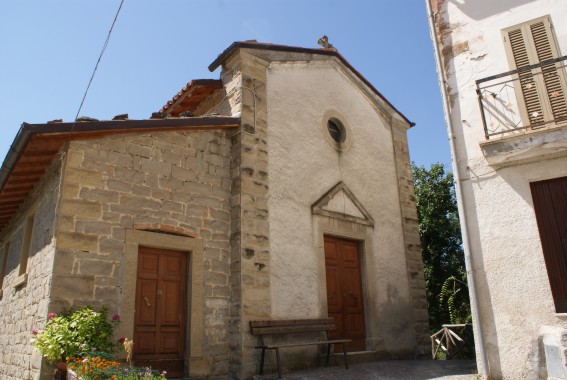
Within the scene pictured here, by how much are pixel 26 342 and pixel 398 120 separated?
8.81 m

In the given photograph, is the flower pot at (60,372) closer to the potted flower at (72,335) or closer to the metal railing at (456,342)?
the potted flower at (72,335)

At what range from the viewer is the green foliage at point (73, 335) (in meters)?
5.19

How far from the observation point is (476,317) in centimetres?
606

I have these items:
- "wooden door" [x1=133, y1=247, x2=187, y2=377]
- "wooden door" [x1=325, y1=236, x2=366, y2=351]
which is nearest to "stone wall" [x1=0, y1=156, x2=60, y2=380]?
"wooden door" [x1=133, y1=247, x2=187, y2=377]

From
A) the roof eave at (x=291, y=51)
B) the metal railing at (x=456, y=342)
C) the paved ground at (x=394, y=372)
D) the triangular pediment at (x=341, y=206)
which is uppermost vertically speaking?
the roof eave at (x=291, y=51)

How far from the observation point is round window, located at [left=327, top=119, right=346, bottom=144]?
381 inches

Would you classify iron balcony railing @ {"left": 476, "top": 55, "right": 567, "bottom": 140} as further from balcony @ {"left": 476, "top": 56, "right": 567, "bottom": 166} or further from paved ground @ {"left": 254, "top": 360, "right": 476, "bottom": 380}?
paved ground @ {"left": 254, "top": 360, "right": 476, "bottom": 380}

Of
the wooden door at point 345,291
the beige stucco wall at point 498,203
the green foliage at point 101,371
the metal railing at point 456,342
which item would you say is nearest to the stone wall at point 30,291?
the green foliage at point 101,371

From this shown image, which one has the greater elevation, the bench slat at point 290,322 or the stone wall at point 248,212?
the stone wall at point 248,212

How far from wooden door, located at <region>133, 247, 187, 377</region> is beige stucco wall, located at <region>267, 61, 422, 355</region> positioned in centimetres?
156

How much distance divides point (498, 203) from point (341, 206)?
128 inches

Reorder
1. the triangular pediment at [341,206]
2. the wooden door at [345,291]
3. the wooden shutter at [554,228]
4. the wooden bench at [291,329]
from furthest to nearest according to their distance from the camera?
the triangular pediment at [341,206] → the wooden door at [345,291] → the wooden bench at [291,329] → the wooden shutter at [554,228]

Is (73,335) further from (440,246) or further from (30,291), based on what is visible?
(440,246)

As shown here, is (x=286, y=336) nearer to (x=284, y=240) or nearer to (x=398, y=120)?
(x=284, y=240)
